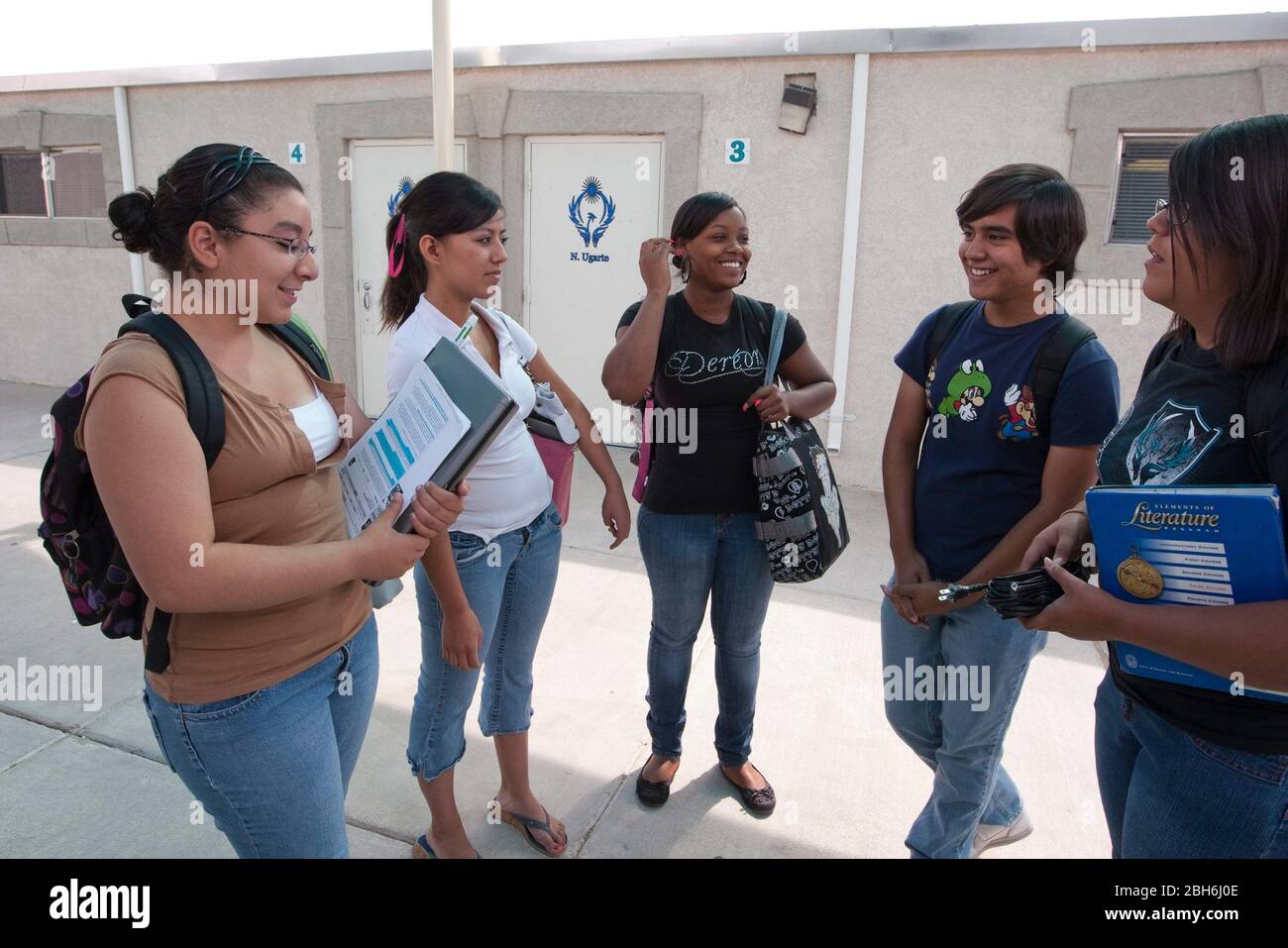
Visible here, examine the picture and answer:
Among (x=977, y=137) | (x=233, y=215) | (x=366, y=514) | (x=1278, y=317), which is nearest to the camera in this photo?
(x=1278, y=317)

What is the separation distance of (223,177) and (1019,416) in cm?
182

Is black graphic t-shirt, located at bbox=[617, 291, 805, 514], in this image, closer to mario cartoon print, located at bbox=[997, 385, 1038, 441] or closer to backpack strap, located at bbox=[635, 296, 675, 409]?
backpack strap, located at bbox=[635, 296, 675, 409]

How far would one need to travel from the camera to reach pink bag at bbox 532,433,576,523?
2365 mm

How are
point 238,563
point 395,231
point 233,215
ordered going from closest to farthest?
point 238,563 < point 233,215 < point 395,231

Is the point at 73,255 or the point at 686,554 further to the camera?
the point at 73,255

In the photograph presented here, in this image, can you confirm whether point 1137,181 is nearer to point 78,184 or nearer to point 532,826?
point 532,826

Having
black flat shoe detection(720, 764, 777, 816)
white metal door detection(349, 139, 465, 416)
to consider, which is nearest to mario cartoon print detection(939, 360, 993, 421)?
black flat shoe detection(720, 764, 777, 816)

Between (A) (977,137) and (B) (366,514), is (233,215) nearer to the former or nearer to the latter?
(B) (366,514)

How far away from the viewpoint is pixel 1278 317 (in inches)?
48.1

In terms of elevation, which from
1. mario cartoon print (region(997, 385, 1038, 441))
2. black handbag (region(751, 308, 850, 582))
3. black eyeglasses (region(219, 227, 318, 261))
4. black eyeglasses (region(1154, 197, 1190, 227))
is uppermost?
black eyeglasses (region(1154, 197, 1190, 227))

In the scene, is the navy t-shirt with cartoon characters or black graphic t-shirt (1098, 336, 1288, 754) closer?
black graphic t-shirt (1098, 336, 1288, 754)

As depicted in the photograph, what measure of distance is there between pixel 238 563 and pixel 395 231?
48.6 inches

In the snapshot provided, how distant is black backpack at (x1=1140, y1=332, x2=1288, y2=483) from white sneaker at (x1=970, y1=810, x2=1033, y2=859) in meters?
1.67
